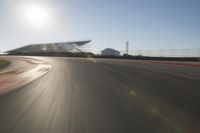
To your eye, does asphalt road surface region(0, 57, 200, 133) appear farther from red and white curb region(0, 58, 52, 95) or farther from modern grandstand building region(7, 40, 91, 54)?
modern grandstand building region(7, 40, 91, 54)

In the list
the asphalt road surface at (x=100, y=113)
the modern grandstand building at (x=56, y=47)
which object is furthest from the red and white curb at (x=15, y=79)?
the modern grandstand building at (x=56, y=47)

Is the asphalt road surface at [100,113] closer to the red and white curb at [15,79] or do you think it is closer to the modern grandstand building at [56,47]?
the red and white curb at [15,79]

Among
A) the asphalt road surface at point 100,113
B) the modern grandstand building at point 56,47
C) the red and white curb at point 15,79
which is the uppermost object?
the asphalt road surface at point 100,113

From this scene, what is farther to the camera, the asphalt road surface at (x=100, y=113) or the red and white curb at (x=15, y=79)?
the red and white curb at (x=15, y=79)

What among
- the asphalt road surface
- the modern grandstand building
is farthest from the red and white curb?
the modern grandstand building

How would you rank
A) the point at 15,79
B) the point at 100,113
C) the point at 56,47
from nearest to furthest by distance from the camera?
the point at 100,113, the point at 15,79, the point at 56,47

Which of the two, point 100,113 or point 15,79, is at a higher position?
point 100,113

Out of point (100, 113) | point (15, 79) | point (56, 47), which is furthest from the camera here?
point (56, 47)

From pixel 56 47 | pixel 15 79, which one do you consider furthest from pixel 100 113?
pixel 56 47

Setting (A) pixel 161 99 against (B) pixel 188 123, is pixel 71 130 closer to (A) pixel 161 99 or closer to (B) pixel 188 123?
(B) pixel 188 123

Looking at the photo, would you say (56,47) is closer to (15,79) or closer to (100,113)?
(15,79)

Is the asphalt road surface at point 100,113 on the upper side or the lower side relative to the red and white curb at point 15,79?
upper

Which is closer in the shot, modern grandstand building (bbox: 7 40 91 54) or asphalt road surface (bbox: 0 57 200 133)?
asphalt road surface (bbox: 0 57 200 133)

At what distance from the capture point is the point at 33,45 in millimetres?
128125
